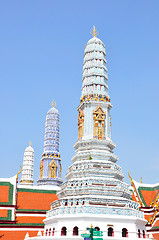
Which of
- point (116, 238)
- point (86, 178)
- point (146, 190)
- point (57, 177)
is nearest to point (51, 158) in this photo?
point (57, 177)

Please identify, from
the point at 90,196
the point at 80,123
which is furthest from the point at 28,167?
Result: the point at 90,196

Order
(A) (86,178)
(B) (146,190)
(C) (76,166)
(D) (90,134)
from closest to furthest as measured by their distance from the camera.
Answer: (A) (86,178), (C) (76,166), (D) (90,134), (B) (146,190)

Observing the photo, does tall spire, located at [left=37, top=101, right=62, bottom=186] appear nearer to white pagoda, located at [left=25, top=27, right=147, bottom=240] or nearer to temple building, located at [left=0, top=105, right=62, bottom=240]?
temple building, located at [left=0, top=105, right=62, bottom=240]

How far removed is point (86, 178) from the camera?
84.6ft

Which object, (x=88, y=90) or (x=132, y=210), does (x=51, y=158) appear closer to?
(x=88, y=90)

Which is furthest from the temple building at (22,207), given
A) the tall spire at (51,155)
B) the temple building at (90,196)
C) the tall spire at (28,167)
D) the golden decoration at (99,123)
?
the tall spire at (28,167)

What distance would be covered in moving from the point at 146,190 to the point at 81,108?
14891 mm

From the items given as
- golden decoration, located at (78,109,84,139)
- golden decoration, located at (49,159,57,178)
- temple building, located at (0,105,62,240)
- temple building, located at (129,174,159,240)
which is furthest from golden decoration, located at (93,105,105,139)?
golden decoration, located at (49,159,57,178)

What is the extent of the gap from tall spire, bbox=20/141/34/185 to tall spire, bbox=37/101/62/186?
8.78m

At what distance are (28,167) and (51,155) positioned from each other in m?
11.8

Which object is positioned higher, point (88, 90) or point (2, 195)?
point (88, 90)

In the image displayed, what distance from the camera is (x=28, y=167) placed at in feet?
216

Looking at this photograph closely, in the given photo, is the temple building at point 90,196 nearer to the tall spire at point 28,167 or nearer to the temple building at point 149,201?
the temple building at point 149,201

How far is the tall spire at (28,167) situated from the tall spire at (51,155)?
8.78m
